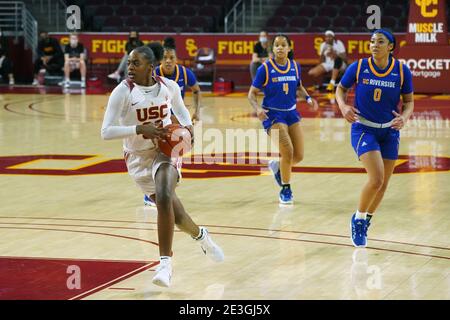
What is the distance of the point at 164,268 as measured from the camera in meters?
7.55

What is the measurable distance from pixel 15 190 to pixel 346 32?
61.6ft

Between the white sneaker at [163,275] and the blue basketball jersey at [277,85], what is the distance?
4.44 metres

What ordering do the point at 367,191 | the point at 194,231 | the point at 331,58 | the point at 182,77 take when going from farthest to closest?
the point at 331,58
the point at 182,77
the point at 367,191
the point at 194,231

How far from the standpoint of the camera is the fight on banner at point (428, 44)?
81.8 ft

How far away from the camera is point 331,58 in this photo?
27594 mm

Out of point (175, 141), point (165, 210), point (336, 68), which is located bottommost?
point (336, 68)

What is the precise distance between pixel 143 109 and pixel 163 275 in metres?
1.28

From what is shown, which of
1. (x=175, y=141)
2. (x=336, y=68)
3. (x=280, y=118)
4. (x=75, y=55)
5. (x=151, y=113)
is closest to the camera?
(x=175, y=141)

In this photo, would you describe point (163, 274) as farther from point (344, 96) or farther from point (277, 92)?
point (277, 92)

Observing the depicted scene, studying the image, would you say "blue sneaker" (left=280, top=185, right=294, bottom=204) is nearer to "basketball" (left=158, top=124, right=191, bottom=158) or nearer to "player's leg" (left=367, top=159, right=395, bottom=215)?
"player's leg" (left=367, top=159, right=395, bottom=215)

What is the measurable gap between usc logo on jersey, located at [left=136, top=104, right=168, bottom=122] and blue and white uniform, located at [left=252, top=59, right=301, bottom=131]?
3871 millimetres

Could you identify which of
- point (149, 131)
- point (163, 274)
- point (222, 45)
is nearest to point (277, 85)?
point (149, 131)

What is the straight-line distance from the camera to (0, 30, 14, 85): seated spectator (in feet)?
98.3

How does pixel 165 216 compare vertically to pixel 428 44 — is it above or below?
below
